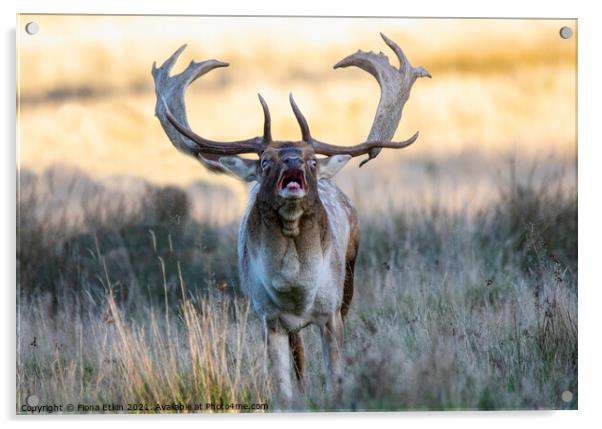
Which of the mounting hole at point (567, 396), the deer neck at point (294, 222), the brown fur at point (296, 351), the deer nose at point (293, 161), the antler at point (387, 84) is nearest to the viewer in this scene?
the deer nose at point (293, 161)

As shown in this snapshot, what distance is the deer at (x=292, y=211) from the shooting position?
36.8 ft

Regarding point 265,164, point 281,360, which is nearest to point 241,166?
point 265,164

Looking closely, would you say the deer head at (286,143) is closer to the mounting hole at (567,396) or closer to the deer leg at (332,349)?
the deer leg at (332,349)

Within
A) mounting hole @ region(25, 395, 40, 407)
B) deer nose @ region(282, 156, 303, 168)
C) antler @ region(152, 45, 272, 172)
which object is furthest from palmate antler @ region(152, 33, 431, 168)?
mounting hole @ region(25, 395, 40, 407)

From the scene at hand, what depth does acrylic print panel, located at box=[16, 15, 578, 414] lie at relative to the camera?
37.2 feet

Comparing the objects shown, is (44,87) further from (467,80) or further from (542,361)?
(542,361)

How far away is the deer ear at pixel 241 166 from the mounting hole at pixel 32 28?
1.48 m

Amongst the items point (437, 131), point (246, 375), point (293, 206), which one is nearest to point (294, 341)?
point (246, 375)

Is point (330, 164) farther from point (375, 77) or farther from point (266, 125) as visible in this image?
point (375, 77)

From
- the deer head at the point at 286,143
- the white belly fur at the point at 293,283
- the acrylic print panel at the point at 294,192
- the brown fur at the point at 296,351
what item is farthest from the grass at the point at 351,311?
the deer head at the point at 286,143

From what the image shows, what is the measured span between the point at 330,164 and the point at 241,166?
1.95 ft

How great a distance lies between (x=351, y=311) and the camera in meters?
13.0

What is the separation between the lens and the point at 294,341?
470 inches
